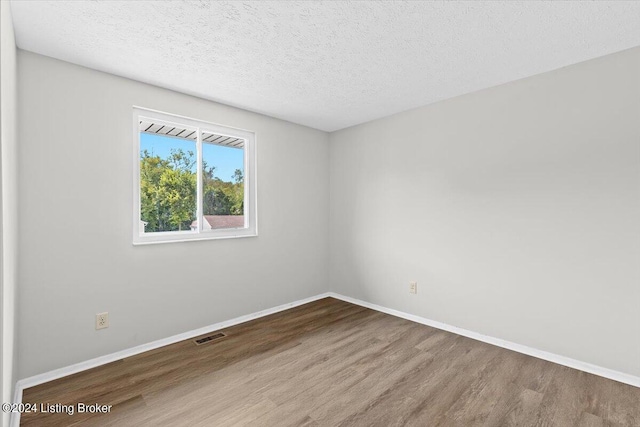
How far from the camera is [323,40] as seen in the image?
212 cm

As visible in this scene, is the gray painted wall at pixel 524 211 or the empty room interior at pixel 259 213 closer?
the empty room interior at pixel 259 213

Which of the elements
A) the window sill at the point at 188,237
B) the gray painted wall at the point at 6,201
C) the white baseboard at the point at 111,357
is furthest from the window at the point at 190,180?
the gray painted wall at the point at 6,201

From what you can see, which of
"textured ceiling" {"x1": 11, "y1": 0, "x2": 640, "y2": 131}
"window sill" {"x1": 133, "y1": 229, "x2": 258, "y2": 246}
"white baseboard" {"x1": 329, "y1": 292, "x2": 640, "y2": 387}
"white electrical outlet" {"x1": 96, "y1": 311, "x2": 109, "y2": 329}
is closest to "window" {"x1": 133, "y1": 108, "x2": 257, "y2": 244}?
"window sill" {"x1": 133, "y1": 229, "x2": 258, "y2": 246}

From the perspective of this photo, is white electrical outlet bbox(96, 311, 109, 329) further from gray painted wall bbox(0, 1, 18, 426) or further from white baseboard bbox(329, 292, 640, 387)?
white baseboard bbox(329, 292, 640, 387)

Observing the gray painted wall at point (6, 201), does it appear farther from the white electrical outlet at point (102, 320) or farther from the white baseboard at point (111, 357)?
the white electrical outlet at point (102, 320)

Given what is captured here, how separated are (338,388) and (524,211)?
219 cm

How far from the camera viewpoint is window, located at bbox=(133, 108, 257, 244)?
111 inches

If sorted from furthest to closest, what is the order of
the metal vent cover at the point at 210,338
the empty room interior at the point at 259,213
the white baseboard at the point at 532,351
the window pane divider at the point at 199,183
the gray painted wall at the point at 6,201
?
1. the window pane divider at the point at 199,183
2. the metal vent cover at the point at 210,338
3. the white baseboard at the point at 532,351
4. the empty room interior at the point at 259,213
5. the gray painted wall at the point at 6,201

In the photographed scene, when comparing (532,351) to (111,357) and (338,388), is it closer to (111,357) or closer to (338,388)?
(338,388)

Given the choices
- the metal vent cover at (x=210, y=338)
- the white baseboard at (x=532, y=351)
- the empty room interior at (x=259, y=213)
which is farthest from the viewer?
the metal vent cover at (x=210, y=338)

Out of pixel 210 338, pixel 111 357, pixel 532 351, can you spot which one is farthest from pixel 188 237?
pixel 532 351

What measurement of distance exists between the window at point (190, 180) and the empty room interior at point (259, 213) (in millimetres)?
21

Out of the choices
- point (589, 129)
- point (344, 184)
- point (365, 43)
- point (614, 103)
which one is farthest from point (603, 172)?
point (344, 184)

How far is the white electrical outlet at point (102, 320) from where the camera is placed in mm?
2469
